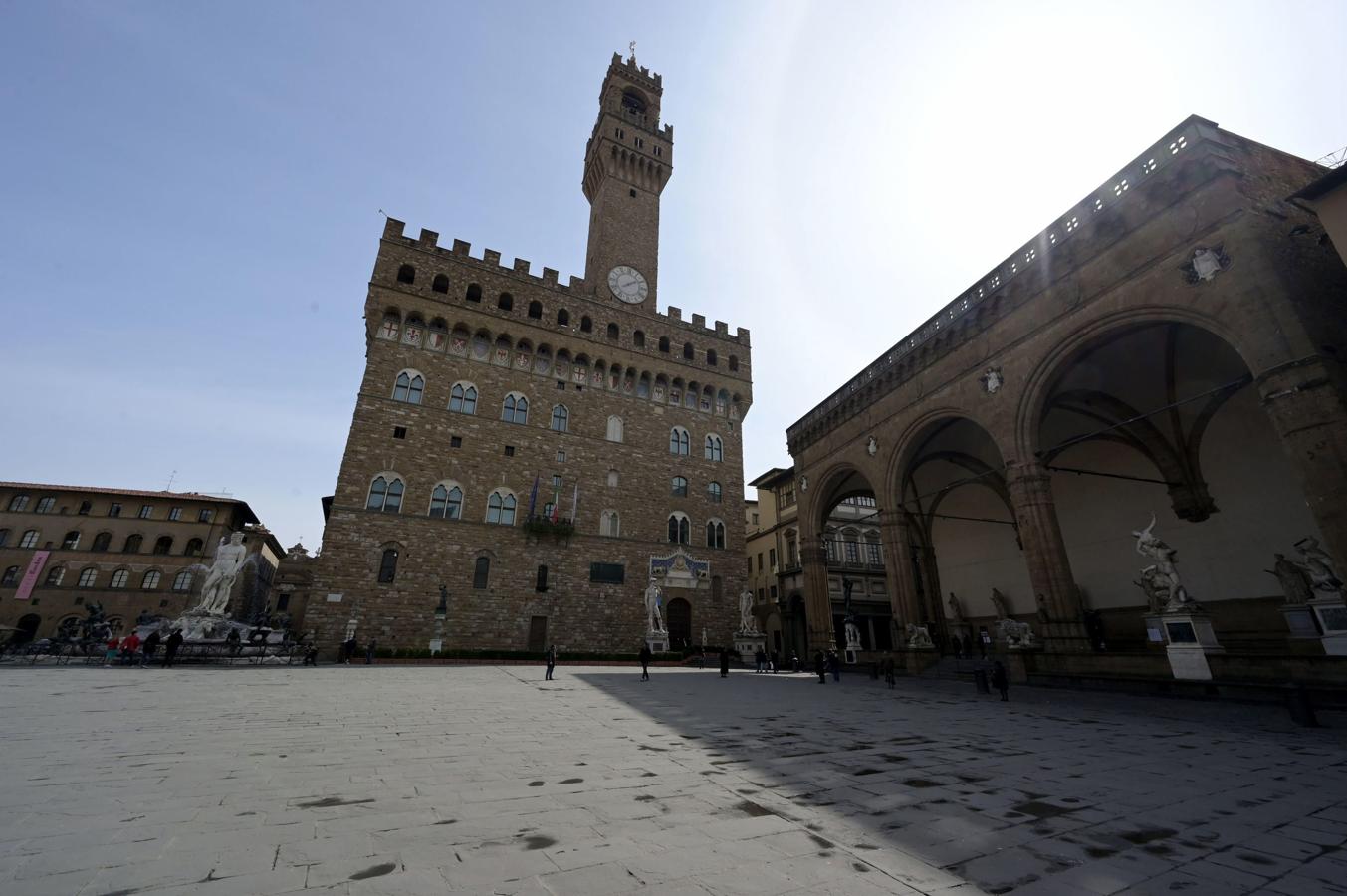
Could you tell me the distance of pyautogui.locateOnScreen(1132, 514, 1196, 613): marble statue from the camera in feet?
33.0

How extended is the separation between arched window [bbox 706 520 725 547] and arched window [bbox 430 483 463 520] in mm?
12689

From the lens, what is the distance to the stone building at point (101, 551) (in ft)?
109

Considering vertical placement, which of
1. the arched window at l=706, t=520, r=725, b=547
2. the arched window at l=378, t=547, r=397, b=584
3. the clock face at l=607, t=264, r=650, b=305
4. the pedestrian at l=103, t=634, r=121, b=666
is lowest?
the pedestrian at l=103, t=634, r=121, b=666

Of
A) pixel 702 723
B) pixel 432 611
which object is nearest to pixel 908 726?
pixel 702 723

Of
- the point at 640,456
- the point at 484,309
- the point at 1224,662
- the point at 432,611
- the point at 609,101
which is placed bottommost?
the point at 1224,662

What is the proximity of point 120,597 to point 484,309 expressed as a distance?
1235 inches

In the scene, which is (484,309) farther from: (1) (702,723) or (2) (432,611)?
(1) (702,723)

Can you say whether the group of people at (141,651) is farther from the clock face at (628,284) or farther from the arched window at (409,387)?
the clock face at (628,284)

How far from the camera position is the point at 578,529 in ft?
87.1

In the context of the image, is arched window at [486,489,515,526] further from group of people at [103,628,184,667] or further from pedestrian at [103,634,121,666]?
pedestrian at [103,634,121,666]

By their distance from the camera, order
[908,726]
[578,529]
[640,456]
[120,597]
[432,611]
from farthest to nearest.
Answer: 1. [120,597]
2. [640,456]
3. [578,529]
4. [432,611]
5. [908,726]

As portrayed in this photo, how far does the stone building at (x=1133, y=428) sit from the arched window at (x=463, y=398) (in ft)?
52.0

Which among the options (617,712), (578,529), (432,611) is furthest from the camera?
(578,529)

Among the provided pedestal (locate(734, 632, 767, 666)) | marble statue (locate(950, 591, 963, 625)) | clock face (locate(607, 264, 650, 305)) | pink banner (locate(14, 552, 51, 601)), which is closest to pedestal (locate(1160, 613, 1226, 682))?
marble statue (locate(950, 591, 963, 625))
